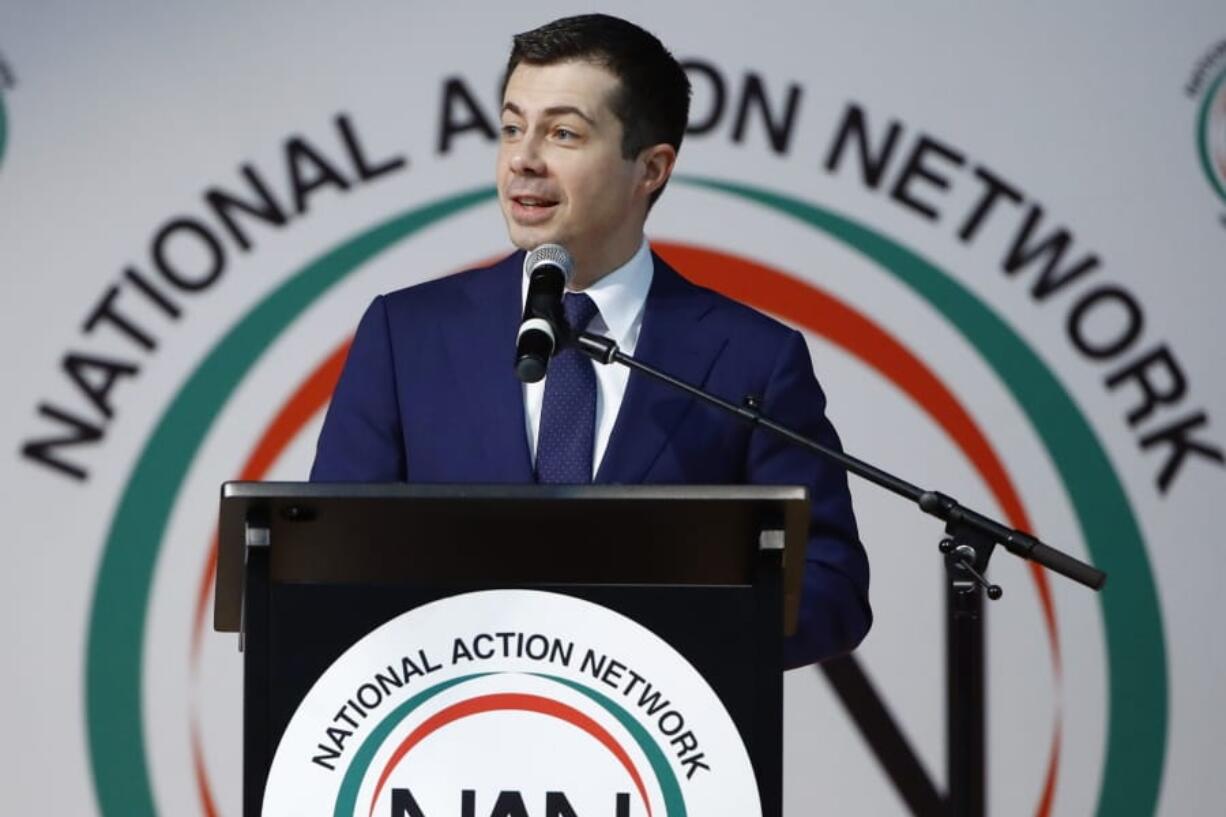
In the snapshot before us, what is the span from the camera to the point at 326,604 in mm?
1902

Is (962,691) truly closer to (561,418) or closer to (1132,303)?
(561,418)

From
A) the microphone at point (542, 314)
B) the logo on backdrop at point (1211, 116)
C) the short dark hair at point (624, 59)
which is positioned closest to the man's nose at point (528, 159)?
the short dark hair at point (624, 59)

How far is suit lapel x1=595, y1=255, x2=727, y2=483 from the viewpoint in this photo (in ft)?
8.67

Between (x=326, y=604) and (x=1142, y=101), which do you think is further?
(x=1142, y=101)

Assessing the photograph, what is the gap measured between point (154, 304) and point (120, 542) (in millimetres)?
495

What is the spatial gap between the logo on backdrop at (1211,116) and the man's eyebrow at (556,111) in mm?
2070

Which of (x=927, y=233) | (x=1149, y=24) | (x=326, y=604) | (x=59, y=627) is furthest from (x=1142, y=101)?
(x=326, y=604)

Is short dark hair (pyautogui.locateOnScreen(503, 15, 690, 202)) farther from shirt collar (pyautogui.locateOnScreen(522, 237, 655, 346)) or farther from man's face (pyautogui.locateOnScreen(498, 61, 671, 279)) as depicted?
shirt collar (pyautogui.locateOnScreen(522, 237, 655, 346))

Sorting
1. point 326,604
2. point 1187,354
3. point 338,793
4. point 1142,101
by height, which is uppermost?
point 1142,101

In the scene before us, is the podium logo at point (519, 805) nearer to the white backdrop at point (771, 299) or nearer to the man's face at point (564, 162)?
the man's face at point (564, 162)

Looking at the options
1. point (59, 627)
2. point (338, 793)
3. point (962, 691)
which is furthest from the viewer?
point (59, 627)

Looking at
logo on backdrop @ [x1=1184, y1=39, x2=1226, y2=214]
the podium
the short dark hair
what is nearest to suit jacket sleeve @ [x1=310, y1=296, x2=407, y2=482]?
the short dark hair

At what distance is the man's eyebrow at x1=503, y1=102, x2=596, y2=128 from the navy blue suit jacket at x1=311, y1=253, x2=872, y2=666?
25cm

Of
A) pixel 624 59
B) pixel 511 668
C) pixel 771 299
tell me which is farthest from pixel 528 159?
pixel 771 299
